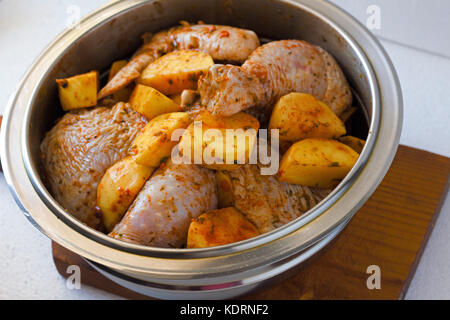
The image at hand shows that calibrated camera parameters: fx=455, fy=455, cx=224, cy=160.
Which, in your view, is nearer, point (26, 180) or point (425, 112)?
point (26, 180)

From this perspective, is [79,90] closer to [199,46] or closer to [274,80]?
[199,46]

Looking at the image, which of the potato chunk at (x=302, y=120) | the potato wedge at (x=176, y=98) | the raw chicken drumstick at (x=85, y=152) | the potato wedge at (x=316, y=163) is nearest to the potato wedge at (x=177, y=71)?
the potato wedge at (x=176, y=98)

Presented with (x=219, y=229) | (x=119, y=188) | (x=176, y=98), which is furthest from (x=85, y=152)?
(x=219, y=229)

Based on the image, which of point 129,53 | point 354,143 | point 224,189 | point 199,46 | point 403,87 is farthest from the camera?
point 403,87

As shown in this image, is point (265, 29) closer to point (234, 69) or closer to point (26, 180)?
point (234, 69)

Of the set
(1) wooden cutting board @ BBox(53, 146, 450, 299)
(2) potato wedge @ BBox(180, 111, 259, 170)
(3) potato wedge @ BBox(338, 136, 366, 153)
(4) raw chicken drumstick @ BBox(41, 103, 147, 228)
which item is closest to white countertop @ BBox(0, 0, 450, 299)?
(1) wooden cutting board @ BBox(53, 146, 450, 299)
